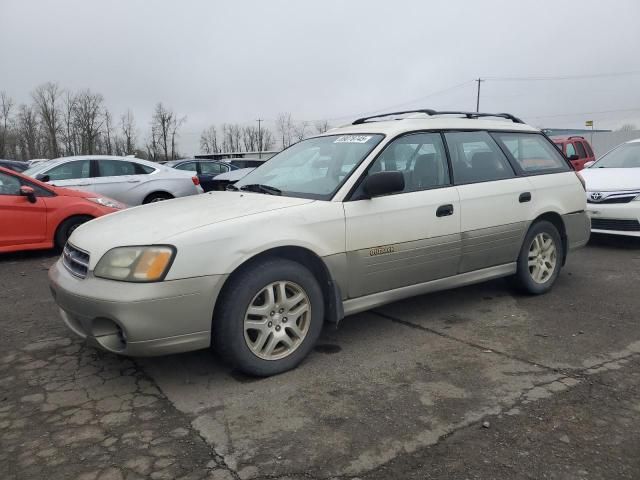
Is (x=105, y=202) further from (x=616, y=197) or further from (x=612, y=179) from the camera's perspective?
(x=612, y=179)

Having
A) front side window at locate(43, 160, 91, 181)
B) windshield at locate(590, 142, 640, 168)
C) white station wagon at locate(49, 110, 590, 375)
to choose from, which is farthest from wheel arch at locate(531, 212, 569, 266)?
front side window at locate(43, 160, 91, 181)

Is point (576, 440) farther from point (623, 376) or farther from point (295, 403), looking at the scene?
point (295, 403)

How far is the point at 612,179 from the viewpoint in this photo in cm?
784

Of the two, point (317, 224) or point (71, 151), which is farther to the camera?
point (71, 151)

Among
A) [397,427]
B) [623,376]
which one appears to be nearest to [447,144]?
[623,376]

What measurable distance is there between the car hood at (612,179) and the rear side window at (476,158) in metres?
3.60

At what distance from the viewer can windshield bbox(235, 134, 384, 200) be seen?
396 cm

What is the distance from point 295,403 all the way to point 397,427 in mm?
Answer: 619

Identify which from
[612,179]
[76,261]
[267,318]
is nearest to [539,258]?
[267,318]

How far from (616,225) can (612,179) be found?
2.57 ft

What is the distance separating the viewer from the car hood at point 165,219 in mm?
3238

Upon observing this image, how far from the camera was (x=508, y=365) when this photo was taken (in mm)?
3576

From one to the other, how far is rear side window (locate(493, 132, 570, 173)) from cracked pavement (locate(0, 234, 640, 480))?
4.83ft

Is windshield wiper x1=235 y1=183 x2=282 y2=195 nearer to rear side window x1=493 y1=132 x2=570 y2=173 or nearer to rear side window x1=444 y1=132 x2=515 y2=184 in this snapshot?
rear side window x1=444 y1=132 x2=515 y2=184
